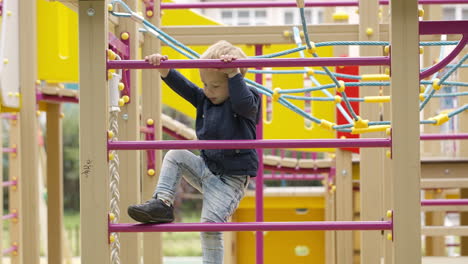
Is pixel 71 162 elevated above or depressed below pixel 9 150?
below

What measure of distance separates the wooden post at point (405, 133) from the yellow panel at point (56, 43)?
3.12 meters

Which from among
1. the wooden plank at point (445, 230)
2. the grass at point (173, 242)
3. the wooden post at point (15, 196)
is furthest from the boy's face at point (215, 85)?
the grass at point (173, 242)

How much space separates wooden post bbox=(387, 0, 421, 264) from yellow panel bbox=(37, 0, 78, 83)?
312 centimetres

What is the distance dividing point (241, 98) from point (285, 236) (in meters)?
3.70

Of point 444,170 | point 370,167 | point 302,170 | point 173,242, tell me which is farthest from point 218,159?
point 173,242

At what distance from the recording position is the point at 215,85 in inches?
114

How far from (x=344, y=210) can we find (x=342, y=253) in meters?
0.29

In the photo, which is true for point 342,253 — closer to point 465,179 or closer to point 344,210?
point 344,210

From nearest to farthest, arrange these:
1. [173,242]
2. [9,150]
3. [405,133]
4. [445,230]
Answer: [405,133]
[445,230]
[9,150]
[173,242]

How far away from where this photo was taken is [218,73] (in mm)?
2844

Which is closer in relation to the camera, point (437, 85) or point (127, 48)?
point (437, 85)

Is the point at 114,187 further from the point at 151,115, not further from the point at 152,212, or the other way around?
the point at 151,115

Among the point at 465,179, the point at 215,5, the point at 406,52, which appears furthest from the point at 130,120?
the point at 465,179

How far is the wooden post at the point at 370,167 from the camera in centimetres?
419
